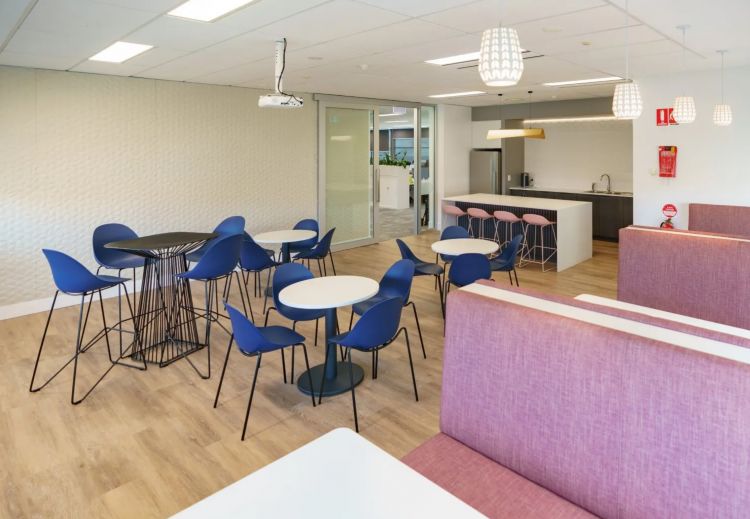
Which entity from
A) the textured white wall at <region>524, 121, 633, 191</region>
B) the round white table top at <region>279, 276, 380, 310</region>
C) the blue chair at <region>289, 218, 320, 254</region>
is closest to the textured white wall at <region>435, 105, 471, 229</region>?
the textured white wall at <region>524, 121, 633, 191</region>

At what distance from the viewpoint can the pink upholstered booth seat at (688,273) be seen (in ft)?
10.8

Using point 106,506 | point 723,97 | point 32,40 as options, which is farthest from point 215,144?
point 723,97

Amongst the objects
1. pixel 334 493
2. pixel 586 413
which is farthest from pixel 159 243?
pixel 586 413

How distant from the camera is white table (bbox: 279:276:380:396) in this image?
3307mm

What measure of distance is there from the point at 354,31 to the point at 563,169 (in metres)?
8.12

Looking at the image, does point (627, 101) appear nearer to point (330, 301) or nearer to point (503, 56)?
point (503, 56)

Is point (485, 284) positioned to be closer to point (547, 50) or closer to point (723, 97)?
point (547, 50)

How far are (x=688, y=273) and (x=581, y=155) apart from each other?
25.5ft

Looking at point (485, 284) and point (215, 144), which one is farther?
point (215, 144)

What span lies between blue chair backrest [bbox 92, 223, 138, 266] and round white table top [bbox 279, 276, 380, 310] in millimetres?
2210

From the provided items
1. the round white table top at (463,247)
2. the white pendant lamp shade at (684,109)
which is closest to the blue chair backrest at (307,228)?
the round white table top at (463,247)

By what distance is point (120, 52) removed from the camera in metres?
4.80

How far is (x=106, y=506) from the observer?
2.53 m

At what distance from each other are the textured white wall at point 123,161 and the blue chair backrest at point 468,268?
3984mm
